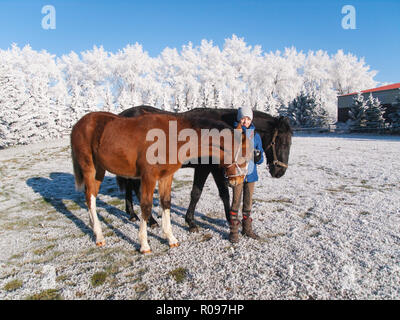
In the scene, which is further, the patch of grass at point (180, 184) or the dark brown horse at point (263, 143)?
the patch of grass at point (180, 184)

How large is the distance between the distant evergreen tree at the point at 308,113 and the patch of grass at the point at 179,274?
120ft

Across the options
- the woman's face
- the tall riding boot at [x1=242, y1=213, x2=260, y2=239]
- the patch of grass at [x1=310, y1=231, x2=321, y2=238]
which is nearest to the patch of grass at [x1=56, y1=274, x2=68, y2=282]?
the tall riding boot at [x1=242, y1=213, x2=260, y2=239]

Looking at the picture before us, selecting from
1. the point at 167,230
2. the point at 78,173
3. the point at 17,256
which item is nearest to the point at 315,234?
the point at 167,230

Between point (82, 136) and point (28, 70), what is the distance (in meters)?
56.0

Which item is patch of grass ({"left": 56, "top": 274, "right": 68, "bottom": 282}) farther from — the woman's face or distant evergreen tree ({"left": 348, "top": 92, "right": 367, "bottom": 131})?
distant evergreen tree ({"left": 348, "top": 92, "right": 367, "bottom": 131})

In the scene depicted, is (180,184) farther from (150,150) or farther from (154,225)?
(150,150)

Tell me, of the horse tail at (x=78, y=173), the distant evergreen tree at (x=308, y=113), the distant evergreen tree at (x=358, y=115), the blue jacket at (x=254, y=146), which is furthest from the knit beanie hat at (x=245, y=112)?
the distant evergreen tree at (x=308, y=113)

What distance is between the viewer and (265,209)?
4758mm

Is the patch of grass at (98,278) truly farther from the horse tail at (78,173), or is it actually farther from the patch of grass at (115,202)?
the patch of grass at (115,202)

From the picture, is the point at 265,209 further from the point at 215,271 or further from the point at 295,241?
the point at 215,271

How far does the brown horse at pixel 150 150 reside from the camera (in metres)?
3.22

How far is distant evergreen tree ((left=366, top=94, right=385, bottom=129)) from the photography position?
2617cm

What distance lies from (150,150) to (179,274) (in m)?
1.62
